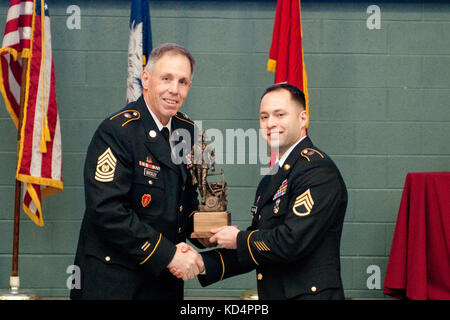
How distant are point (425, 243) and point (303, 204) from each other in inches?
72.8

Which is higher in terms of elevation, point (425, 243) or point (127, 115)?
point (127, 115)

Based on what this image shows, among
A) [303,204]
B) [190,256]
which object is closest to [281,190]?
[303,204]

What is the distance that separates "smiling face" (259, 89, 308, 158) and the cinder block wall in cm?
193

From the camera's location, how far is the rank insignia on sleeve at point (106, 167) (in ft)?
6.35

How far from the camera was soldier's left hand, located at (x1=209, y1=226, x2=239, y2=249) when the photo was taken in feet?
6.51

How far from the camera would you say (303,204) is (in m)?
1.85

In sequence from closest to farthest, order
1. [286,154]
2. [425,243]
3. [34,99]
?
[286,154], [425,243], [34,99]

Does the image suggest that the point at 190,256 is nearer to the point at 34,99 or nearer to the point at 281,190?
the point at 281,190

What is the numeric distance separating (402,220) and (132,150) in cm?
219

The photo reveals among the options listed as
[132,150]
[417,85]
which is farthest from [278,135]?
[417,85]

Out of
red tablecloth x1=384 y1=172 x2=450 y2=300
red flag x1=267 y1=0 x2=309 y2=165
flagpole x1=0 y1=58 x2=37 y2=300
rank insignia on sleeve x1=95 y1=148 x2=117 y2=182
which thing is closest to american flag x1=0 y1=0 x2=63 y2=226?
flagpole x1=0 y1=58 x2=37 y2=300

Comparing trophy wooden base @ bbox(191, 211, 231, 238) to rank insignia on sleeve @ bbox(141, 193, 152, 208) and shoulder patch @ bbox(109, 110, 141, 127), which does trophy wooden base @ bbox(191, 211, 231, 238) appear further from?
shoulder patch @ bbox(109, 110, 141, 127)

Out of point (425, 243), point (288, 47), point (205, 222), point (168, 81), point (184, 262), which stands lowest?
Answer: point (425, 243)

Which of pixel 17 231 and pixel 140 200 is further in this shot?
pixel 17 231
